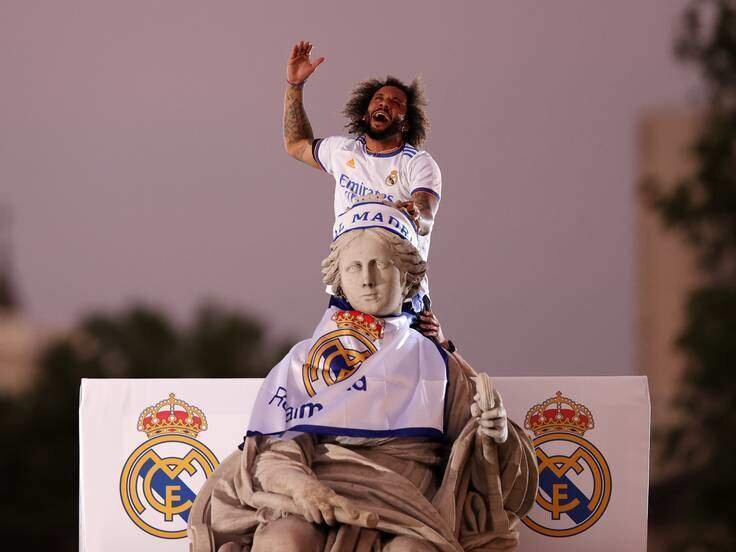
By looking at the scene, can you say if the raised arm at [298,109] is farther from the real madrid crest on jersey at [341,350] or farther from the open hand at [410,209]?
the real madrid crest on jersey at [341,350]

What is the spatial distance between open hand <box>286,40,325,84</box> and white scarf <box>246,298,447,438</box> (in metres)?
1.50

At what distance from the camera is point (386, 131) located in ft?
20.2

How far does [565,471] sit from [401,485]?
1.39 m

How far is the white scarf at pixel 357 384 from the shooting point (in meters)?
5.07

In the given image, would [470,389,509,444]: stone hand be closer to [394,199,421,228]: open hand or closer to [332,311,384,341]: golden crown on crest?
[332,311,384,341]: golden crown on crest

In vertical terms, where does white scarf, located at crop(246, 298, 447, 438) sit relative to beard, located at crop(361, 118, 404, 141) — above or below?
below

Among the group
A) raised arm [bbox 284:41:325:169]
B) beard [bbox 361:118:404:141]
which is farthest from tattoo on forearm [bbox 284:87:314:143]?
beard [bbox 361:118:404:141]

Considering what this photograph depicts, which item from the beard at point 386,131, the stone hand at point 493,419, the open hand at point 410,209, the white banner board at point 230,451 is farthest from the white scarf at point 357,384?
the beard at point 386,131

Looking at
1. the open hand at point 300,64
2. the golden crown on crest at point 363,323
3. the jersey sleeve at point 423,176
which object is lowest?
the golden crown on crest at point 363,323

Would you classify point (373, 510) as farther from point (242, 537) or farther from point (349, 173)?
point (349, 173)

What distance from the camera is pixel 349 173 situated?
6246 mm

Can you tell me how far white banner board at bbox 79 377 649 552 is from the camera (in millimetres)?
6035

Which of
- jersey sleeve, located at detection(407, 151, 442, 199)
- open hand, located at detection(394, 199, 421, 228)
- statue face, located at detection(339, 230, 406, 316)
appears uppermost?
jersey sleeve, located at detection(407, 151, 442, 199)

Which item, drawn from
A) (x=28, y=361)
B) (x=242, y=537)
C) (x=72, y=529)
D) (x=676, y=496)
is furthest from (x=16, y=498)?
(x=242, y=537)
